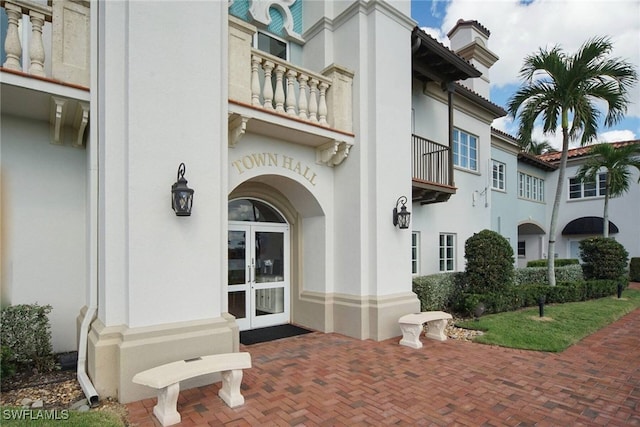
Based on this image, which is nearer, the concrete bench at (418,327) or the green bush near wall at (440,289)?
the concrete bench at (418,327)

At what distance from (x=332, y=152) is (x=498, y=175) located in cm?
1072

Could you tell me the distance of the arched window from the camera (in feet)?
25.8

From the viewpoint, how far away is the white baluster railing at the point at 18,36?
4.48m

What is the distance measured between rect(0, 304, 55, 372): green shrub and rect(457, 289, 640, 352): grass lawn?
23.9 feet

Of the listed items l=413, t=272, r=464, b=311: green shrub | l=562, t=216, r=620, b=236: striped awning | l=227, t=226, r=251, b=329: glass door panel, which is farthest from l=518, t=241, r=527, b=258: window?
l=227, t=226, r=251, b=329: glass door panel

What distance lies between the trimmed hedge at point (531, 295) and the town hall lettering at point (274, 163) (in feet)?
17.1

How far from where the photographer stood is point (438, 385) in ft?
16.1

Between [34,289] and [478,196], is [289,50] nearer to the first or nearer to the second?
[34,289]

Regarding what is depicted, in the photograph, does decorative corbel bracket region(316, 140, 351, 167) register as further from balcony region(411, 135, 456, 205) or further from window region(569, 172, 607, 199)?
window region(569, 172, 607, 199)

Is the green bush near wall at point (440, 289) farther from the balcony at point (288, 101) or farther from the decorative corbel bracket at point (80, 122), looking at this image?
the decorative corbel bracket at point (80, 122)

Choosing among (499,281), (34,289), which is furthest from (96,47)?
(499,281)

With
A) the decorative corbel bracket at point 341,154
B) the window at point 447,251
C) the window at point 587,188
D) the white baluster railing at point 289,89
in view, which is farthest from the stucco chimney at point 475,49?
the white baluster railing at point 289,89

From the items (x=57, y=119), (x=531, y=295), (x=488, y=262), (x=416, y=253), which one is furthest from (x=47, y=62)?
(x=531, y=295)

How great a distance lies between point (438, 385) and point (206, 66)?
18.1ft
